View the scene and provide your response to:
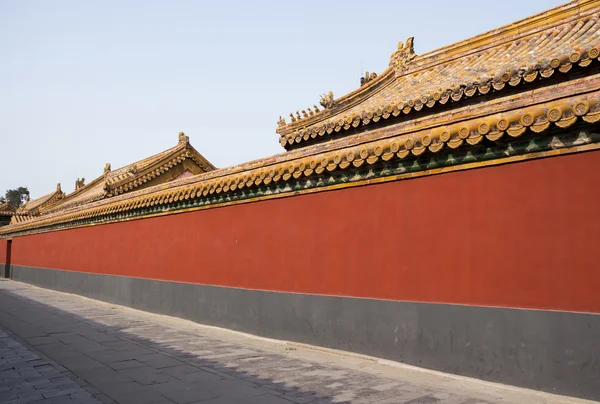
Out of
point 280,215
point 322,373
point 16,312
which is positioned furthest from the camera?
point 16,312

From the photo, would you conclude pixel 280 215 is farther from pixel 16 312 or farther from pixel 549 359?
pixel 16 312

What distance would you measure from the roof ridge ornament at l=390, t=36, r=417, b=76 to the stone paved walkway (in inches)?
280

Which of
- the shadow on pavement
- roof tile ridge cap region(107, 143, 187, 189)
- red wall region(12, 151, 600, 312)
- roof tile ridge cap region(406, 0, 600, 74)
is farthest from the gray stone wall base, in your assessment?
roof tile ridge cap region(107, 143, 187, 189)

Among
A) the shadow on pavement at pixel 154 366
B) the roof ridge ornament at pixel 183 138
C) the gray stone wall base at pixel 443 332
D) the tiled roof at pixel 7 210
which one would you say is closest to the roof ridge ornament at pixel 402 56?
the gray stone wall base at pixel 443 332

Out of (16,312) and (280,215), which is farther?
(16,312)

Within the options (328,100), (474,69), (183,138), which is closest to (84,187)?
(183,138)

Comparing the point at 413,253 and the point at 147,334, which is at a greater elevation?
the point at 413,253

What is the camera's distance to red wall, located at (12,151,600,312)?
4.65 metres

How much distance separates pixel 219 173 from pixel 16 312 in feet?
20.6

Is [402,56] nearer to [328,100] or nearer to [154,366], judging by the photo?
[328,100]

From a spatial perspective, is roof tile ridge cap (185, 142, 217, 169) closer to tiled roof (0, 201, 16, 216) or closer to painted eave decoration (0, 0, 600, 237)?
painted eave decoration (0, 0, 600, 237)

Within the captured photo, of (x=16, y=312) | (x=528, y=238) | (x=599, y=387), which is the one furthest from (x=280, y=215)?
(x=16, y=312)

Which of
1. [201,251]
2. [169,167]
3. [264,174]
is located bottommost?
[201,251]

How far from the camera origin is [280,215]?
310 inches
